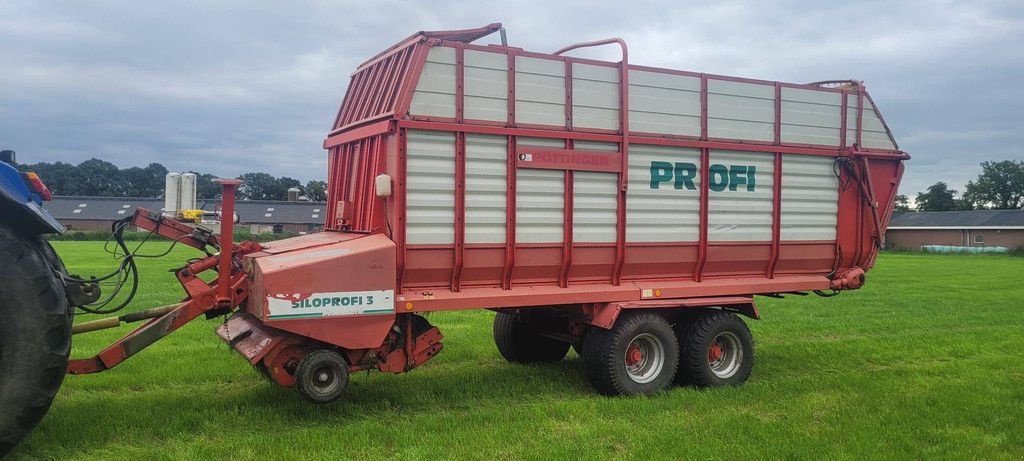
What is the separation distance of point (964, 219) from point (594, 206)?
71.4 metres

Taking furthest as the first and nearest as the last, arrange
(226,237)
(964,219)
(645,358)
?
(964,219)
(645,358)
(226,237)

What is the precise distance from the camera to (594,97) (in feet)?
27.2

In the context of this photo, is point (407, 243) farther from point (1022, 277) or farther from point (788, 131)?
point (1022, 277)

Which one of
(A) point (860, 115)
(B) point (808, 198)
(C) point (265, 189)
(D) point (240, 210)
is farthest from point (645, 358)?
(C) point (265, 189)

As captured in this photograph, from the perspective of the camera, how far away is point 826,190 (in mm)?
9750

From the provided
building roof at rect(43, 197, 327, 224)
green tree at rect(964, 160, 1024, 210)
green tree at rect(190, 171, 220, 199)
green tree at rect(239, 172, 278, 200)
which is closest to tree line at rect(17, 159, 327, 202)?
green tree at rect(239, 172, 278, 200)

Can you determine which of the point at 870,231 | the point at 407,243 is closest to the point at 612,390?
the point at 407,243

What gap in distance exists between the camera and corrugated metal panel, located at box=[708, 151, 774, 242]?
9008 mm

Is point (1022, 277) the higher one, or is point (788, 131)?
point (788, 131)

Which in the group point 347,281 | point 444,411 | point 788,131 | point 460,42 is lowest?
point 444,411

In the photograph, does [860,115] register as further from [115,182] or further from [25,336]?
[115,182]

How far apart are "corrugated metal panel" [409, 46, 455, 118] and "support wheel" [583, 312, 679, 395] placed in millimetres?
2732

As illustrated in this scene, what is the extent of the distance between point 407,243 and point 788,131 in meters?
4.77

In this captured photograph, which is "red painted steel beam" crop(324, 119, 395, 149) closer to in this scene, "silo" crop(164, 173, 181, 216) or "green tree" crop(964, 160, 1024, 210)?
"silo" crop(164, 173, 181, 216)
